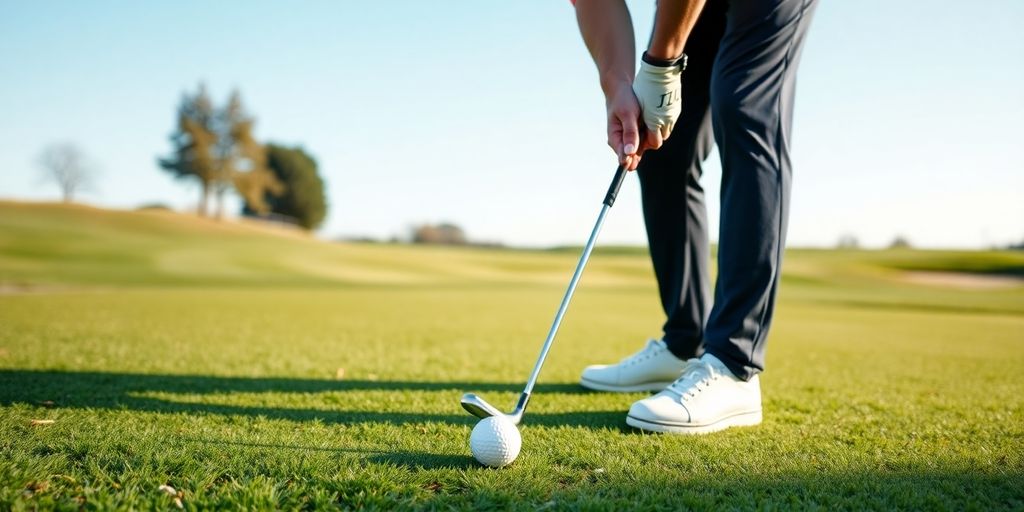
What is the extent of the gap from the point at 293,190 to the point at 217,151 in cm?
1439

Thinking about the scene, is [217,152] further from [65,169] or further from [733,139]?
[733,139]

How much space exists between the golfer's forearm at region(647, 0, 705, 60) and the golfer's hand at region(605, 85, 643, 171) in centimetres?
16

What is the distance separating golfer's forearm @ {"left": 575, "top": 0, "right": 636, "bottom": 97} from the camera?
2115 mm

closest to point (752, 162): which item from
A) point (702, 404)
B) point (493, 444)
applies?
point (702, 404)

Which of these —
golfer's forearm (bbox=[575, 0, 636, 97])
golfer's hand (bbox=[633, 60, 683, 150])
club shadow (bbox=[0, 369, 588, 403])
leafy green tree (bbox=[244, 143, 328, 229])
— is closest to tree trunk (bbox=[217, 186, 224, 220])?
leafy green tree (bbox=[244, 143, 328, 229])

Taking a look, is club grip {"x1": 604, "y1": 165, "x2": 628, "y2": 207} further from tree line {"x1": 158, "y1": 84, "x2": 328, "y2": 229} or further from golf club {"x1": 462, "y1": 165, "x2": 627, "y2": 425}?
tree line {"x1": 158, "y1": 84, "x2": 328, "y2": 229}

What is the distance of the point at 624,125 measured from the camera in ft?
6.72

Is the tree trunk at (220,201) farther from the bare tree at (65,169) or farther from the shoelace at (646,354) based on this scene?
the shoelace at (646,354)

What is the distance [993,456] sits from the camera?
158cm

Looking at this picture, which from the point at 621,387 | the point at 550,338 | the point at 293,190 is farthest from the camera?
the point at 293,190

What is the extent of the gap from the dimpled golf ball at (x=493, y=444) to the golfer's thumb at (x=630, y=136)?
3.46ft

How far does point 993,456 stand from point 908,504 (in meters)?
0.56

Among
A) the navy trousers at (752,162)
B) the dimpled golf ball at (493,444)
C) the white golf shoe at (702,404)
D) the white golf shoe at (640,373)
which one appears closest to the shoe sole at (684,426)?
the white golf shoe at (702,404)

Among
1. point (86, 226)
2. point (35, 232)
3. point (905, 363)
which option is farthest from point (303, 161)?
point (905, 363)
